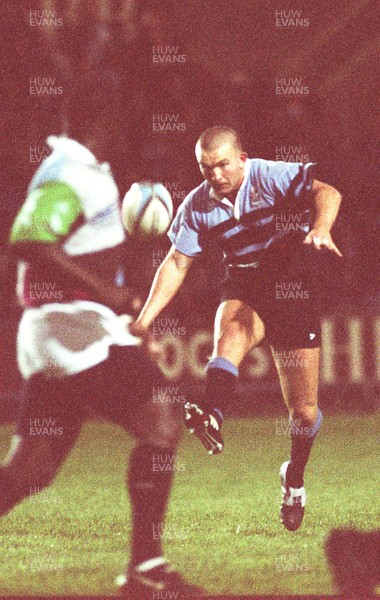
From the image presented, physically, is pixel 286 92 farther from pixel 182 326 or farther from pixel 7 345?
pixel 7 345

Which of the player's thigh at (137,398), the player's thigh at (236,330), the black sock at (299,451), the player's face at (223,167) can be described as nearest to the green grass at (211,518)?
the black sock at (299,451)

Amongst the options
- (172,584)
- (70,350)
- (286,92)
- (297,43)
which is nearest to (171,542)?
(172,584)

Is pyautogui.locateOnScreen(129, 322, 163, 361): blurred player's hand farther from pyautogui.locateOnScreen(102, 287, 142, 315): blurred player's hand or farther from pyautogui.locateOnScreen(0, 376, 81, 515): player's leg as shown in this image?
pyautogui.locateOnScreen(0, 376, 81, 515): player's leg

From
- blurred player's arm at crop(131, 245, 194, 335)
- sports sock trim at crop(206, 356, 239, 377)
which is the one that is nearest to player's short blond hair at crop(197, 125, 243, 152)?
blurred player's arm at crop(131, 245, 194, 335)

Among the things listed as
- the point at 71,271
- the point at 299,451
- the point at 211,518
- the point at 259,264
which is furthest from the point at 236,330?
the point at 71,271

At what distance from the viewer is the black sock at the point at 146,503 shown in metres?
4.59

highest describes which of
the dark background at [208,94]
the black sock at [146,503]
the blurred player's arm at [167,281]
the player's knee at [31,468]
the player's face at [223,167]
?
the dark background at [208,94]

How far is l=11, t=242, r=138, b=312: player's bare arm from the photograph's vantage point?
4309mm

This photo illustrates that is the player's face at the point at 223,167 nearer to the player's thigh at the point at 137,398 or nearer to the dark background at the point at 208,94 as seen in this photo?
the player's thigh at the point at 137,398

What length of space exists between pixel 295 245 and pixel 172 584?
2360mm

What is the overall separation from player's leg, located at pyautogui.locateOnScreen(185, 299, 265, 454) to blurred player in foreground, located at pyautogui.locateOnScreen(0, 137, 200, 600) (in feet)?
2.21

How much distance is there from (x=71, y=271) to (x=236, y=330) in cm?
185

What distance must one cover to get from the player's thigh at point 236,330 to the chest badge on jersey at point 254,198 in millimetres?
536

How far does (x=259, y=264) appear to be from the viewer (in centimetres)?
619
